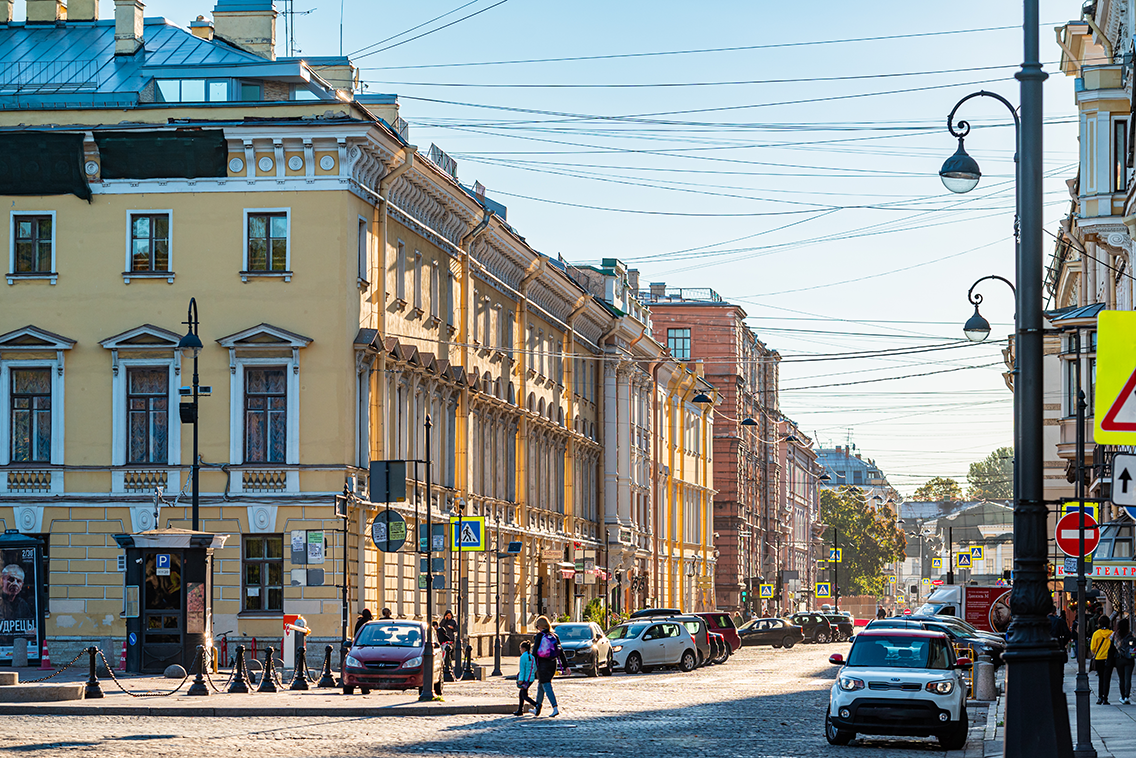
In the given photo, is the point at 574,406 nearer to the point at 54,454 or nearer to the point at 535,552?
the point at 535,552

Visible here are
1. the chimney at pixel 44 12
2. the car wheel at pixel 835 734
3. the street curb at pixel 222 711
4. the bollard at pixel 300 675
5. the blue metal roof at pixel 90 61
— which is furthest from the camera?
the chimney at pixel 44 12

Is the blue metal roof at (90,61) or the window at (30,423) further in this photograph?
the blue metal roof at (90,61)

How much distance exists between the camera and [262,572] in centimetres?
4038

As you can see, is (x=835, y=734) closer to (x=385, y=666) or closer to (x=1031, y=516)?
(x=1031, y=516)

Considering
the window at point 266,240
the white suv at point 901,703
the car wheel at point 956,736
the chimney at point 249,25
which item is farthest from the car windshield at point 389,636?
the chimney at point 249,25

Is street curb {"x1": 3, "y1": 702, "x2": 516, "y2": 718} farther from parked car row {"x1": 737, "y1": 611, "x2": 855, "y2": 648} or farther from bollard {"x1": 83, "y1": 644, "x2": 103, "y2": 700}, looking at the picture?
parked car row {"x1": 737, "y1": 611, "x2": 855, "y2": 648}

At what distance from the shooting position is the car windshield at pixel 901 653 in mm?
23969

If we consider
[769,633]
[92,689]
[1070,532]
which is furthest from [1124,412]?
[769,633]

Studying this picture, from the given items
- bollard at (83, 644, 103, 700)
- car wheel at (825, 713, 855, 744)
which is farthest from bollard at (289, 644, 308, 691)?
car wheel at (825, 713, 855, 744)

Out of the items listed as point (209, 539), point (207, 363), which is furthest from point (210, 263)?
point (209, 539)

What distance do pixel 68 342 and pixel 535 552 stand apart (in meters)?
23.2

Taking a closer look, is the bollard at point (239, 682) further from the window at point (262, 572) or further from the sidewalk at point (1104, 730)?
the sidewalk at point (1104, 730)

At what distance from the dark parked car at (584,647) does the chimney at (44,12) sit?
2192 cm

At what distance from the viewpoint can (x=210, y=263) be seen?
41344 millimetres
